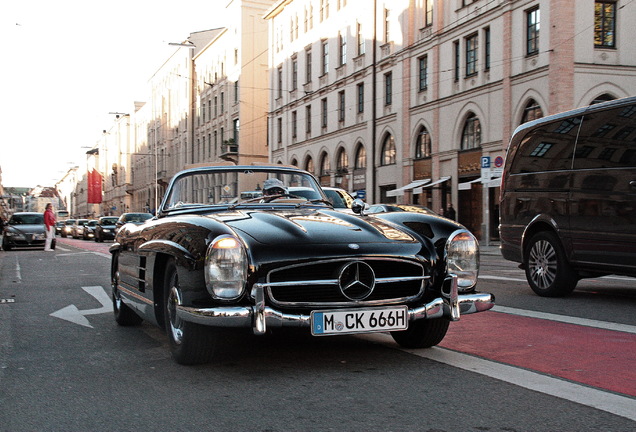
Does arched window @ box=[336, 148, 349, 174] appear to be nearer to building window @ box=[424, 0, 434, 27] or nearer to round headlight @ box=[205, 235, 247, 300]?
building window @ box=[424, 0, 434, 27]

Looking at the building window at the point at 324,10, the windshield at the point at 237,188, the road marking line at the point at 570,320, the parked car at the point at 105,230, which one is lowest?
the parked car at the point at 105,230

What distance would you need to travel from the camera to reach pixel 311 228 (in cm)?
471

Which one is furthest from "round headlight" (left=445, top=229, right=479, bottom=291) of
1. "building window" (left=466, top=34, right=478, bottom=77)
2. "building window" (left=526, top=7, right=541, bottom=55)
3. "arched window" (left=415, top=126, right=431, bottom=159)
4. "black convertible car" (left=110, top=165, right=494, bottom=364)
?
"arched window" (left=415, top=126, right=431, bottom=159)

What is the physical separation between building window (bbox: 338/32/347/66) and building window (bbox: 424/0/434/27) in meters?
9.11

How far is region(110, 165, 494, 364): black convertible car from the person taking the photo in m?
4.29

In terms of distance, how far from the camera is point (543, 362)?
4852 millimetres

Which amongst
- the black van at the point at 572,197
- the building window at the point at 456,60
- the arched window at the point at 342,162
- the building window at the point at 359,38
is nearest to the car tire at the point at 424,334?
the black van at the point at 572,197

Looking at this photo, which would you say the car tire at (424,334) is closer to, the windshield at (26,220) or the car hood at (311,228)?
the car hood at (311,228)

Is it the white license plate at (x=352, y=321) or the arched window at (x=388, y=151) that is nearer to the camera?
the white license plate at (x=352, y=321)

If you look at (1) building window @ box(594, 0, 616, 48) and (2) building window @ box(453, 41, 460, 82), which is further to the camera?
(2) building window @ box(453, 41, 460, 82)

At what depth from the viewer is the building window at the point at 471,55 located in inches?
1220

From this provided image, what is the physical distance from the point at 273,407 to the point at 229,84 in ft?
195

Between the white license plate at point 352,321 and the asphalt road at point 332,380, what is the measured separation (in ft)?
1.01

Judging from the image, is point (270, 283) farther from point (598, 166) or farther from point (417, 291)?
point (598, 166)
